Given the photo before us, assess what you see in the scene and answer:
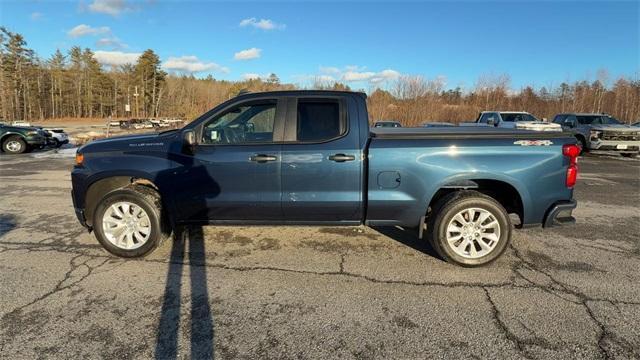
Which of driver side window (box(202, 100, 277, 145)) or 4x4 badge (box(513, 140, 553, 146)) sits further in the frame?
driver side window (box(202, 100, 277, 145))

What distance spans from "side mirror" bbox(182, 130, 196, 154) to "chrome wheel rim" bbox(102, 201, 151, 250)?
0.88 metres

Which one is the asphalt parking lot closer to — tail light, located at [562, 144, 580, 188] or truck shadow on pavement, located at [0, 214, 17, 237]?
truck shadow on pavement, located at [0, 214, 17, 237]

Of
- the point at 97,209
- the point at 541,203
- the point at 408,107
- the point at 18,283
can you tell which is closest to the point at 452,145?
the point at 541,203

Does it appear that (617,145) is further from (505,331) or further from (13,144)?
(13,144)

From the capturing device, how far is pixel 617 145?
15672mm

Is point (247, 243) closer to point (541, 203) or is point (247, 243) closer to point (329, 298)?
point (329, 298)

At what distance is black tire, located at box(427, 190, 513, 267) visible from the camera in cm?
407

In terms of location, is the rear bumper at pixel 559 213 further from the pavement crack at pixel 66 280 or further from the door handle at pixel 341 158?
the pavement crack at pixel 66 280

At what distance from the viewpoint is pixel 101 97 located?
8775cm

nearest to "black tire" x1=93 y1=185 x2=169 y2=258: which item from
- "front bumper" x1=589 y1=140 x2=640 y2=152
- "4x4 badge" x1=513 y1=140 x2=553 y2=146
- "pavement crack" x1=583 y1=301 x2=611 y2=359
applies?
"4x4 badge" x1=513 y1=140 x2=553 y2=146

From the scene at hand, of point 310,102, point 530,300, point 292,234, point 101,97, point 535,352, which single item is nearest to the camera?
point 535,352

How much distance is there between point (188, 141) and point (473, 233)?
3.25 m

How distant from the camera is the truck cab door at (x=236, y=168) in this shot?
4156 mm

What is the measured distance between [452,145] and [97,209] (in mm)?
3994
